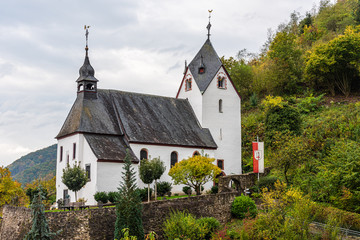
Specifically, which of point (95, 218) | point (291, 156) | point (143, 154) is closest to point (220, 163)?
point (143, 154)

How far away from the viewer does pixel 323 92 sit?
188 ft

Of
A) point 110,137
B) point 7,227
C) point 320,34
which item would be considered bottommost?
point 7,227

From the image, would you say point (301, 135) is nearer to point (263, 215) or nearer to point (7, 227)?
point (263, 215)

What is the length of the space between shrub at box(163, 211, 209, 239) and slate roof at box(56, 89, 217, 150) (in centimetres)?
1111

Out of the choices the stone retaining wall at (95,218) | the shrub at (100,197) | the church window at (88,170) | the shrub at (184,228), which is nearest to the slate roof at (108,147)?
the church window at (88,170)

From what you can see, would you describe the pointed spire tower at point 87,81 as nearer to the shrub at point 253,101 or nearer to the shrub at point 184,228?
the shrub at point 184,228

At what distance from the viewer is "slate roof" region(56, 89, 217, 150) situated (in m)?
40.1

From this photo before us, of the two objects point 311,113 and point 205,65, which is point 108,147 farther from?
point 311,113

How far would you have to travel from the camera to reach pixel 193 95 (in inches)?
1932

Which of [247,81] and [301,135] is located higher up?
[247,81]

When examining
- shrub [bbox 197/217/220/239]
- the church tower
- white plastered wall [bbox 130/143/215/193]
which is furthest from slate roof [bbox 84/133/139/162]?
the church tower

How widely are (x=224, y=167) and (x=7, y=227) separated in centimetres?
2370

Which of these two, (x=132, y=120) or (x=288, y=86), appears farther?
(x=288, y=86)

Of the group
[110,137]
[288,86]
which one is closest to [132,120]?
[110,137]
